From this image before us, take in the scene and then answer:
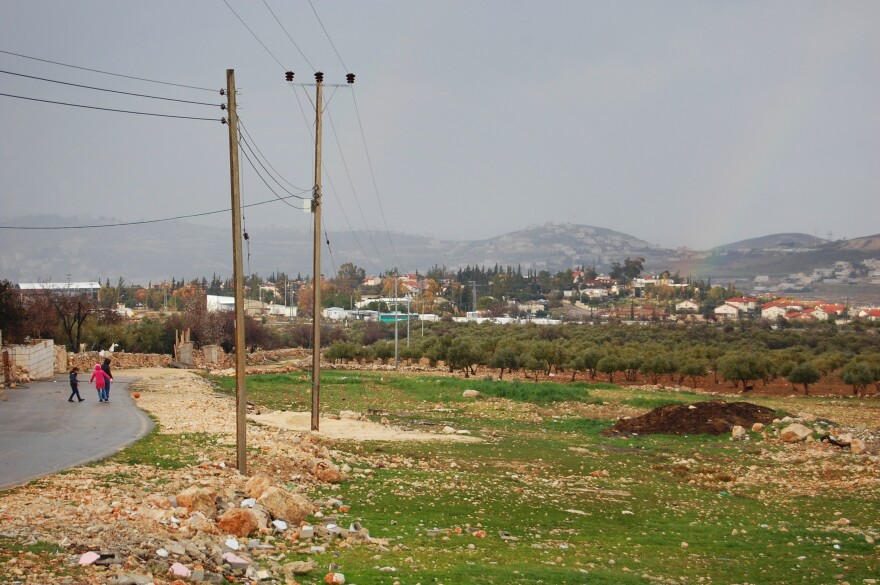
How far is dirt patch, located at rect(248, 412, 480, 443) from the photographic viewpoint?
27.2m

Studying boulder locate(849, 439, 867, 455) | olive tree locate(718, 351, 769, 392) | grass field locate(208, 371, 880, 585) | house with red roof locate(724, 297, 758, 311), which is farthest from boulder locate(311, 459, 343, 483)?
house with red roof locate(724, 297, 758, 311)

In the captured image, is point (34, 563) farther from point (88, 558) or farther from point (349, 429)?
point (349, 429)

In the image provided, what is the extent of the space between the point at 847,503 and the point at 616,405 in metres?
24.5

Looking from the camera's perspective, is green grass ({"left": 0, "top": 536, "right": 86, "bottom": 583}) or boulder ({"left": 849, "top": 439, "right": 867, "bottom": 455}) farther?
boulder ({"left": 849, "top": 439, "right": 867, "bottom": 455})

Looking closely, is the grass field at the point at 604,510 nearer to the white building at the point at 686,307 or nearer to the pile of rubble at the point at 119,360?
the pile of rubble at the point at 119,360

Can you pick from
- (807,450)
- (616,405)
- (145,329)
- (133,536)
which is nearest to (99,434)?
(133,536)

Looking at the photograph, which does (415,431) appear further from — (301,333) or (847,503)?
(301,333)

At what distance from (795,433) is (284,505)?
21775mm

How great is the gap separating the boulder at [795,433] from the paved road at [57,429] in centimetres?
2103

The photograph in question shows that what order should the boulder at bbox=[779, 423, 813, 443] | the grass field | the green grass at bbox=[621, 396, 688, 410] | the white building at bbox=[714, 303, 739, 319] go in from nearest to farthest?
the grass field → the boulder at bbox=[779, 423, 813, 443] → the green grass at bbox=[621, 396, 688, 410] → the white building at bbox=[714, 303, 739, 319]

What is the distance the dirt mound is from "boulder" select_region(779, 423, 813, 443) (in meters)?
2.70

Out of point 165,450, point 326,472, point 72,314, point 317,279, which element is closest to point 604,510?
point 326,472

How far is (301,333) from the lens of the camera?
112812mm

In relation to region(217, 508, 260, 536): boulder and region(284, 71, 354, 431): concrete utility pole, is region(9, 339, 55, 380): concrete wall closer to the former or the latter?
region(284, 71, 354, 431): concrete utility pole
